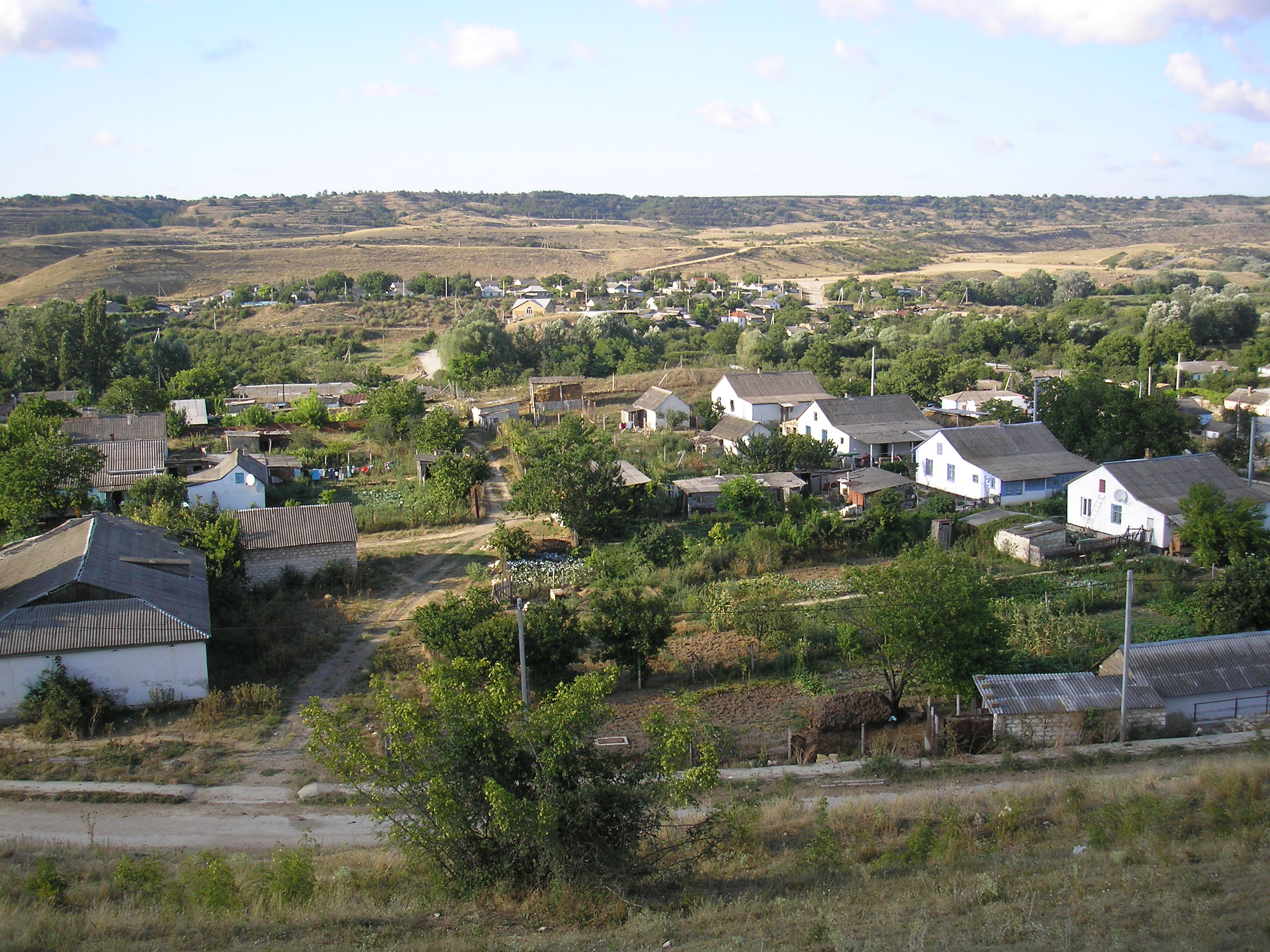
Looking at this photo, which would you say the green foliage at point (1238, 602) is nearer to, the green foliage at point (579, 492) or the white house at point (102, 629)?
the green foliage at point (579, 492)

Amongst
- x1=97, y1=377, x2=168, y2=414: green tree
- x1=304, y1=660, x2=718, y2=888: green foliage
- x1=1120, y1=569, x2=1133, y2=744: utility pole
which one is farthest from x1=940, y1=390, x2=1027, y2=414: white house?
x1=304, y1=660, x2=718, y2=888: green foliage

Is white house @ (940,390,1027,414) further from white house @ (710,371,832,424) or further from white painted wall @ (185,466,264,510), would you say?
white painted wall @ (185,466,264,510)

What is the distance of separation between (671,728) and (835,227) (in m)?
160

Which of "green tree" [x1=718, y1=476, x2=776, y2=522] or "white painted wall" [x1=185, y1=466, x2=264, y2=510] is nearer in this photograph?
"green tree" [x1=718, y1=476, x2=776, y2=522]

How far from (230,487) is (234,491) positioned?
Result: 156 millimetres

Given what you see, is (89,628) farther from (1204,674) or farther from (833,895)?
(1204,674)

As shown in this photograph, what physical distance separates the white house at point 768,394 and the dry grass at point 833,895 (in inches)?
1025

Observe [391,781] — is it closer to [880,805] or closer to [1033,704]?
[880,805]

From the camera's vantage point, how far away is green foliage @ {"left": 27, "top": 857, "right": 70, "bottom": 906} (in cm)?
877

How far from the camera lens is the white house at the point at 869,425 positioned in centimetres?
3083

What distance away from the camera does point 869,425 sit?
31875mm

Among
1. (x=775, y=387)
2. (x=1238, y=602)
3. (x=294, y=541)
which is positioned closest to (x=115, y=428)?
(x=294, y=541)

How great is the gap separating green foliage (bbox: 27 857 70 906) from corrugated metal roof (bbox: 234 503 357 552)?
11.2 m

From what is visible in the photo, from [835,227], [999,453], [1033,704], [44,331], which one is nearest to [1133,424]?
[999,453]
